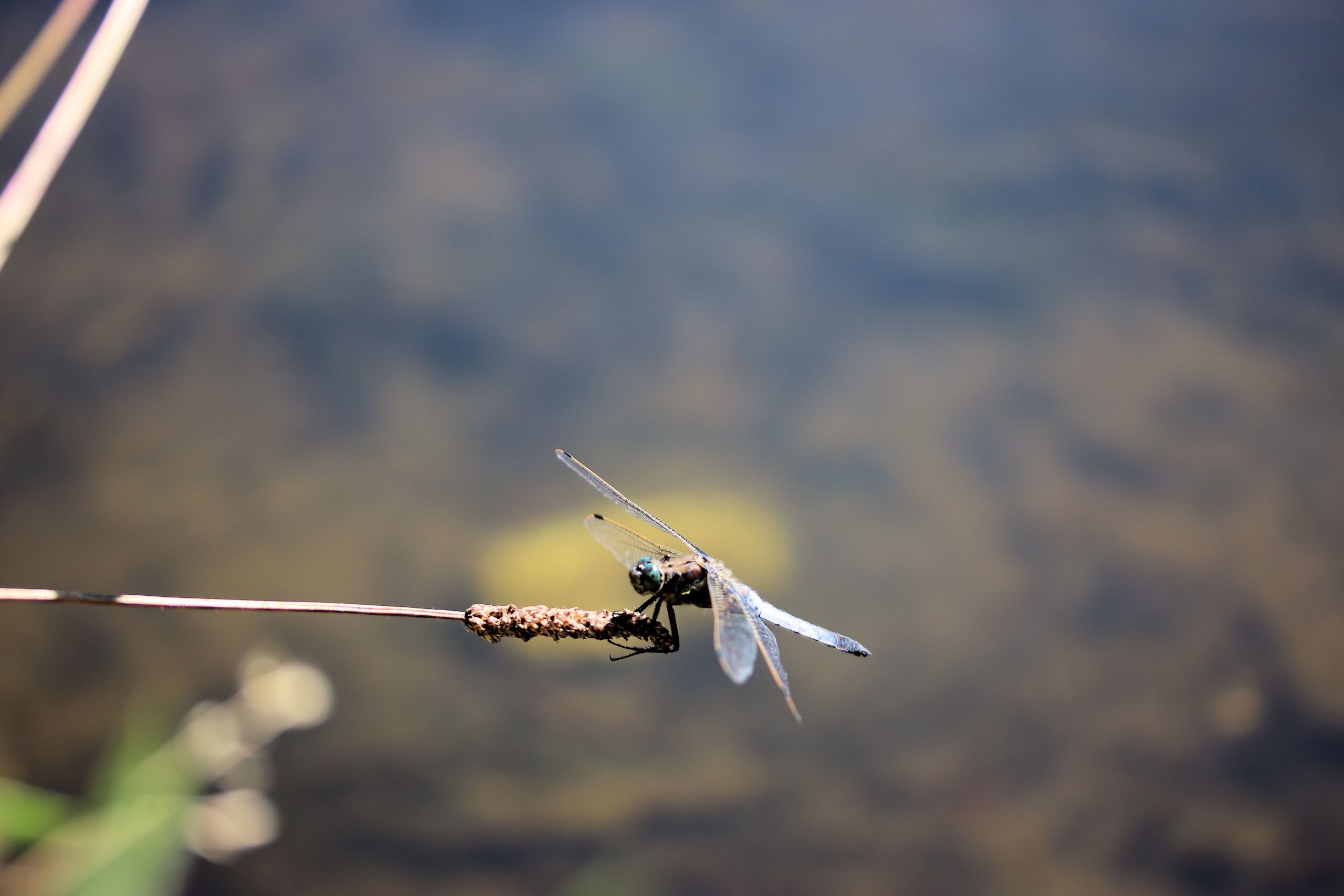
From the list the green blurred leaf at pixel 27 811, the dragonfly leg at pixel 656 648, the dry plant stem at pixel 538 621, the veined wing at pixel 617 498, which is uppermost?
the veined wing at pixel 617 498

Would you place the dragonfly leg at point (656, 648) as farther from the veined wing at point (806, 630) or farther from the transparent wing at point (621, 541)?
the veined wing at point (806, 630)

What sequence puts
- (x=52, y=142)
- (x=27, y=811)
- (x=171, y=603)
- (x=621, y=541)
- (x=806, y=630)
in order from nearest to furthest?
(x=52, y=142) → (x=171, y=603) → (x=621, y=541) → (x=806, y=630) → (x=27, y=811)

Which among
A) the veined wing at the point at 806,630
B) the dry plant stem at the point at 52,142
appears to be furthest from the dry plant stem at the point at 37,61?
the veined wing at the point at 806,630

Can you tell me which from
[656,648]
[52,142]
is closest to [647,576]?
[656,648]

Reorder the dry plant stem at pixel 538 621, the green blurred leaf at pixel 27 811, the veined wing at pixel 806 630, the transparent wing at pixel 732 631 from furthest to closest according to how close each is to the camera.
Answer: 1. the green blurred leaf at pixel 27 811
2. the veined wing at pixel 806 630
3. the transparent wing at pixel 732 631
4. the dry plant stem at pixel 538 621

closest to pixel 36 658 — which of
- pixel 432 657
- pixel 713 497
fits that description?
pixel 432 657

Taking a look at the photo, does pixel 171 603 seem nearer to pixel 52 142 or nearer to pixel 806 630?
pixel 52 142

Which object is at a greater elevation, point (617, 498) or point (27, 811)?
point (617, 498)
